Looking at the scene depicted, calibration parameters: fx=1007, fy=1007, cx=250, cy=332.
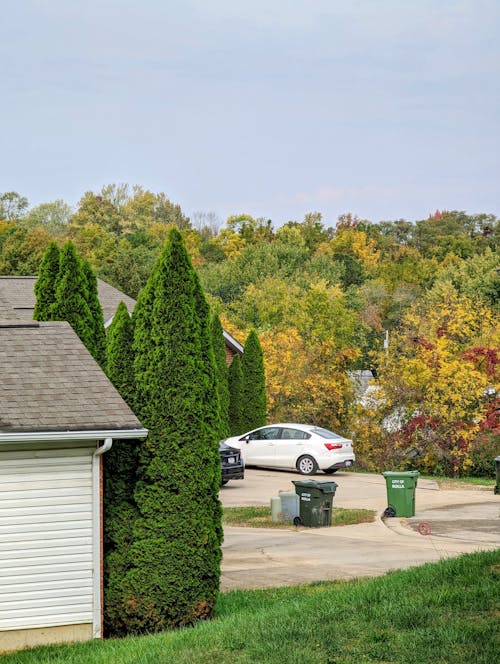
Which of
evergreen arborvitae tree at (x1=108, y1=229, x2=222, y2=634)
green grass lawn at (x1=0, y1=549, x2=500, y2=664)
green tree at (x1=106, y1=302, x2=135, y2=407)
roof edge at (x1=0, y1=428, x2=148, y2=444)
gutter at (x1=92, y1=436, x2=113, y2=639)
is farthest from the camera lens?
green tree at (x1=106, y1=302, x2=135, y2=407)

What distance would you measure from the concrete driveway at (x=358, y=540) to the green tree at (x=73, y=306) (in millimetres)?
4406

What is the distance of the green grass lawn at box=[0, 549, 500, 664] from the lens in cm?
955

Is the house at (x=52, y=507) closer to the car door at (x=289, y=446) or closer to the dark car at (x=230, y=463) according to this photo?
the dark car at (x=230, y=463)

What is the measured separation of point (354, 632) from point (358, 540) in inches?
377

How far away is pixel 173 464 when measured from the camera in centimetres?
1324

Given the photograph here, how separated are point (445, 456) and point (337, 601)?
22.9 m

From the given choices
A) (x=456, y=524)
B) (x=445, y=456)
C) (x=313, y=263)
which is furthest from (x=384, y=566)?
(x=313, y=263)

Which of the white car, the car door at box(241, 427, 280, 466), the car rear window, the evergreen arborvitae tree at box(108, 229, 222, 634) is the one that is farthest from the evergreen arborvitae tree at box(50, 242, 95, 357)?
the car door at box(241, 427, 280, 466)

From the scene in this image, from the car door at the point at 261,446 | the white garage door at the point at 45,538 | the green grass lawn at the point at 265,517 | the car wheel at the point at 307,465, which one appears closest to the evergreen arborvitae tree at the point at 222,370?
the car door at the point at 261,446

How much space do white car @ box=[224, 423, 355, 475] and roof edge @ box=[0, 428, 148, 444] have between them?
18912 millimetres

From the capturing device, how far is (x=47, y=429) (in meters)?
12.0

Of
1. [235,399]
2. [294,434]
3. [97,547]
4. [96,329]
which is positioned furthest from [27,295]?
[97,547]

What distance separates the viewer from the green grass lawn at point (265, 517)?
72.2 ft

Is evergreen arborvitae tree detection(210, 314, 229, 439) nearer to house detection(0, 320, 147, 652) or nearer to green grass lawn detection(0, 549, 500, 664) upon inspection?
house detection(0, 320, 147, 652)
